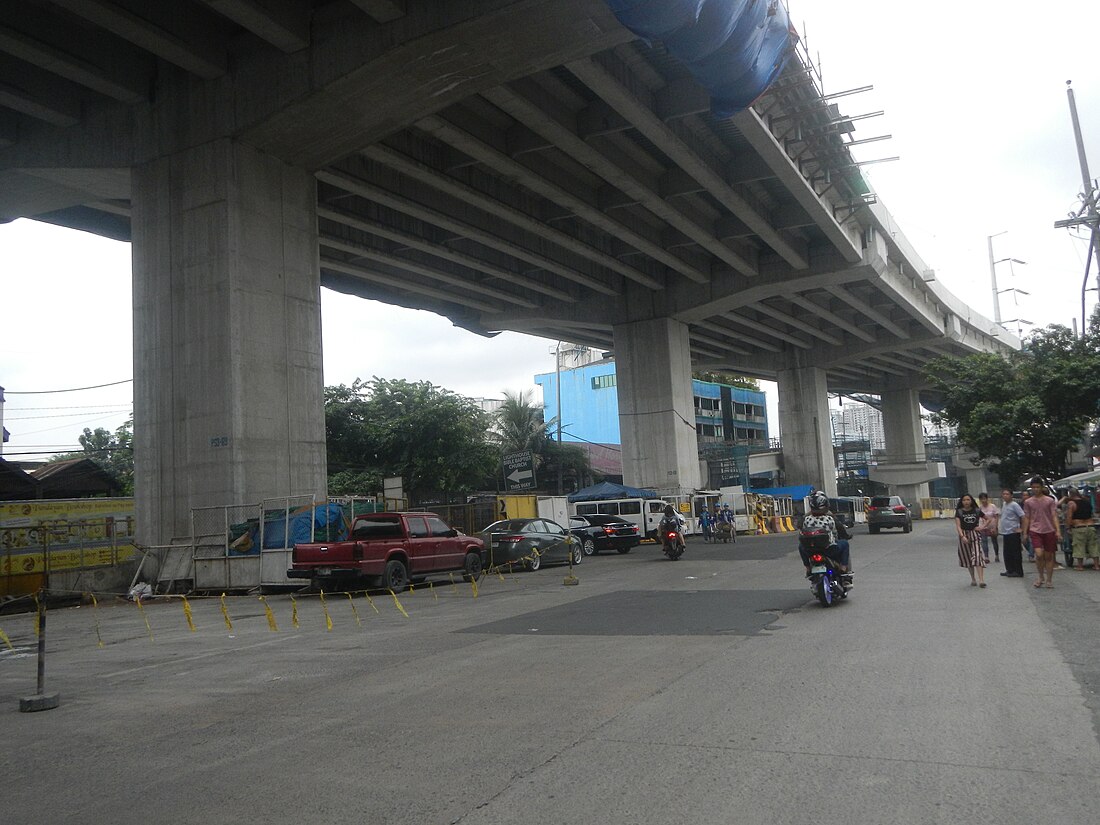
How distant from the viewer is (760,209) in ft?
108

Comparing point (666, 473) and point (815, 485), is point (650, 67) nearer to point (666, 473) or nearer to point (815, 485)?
point (666, 473)

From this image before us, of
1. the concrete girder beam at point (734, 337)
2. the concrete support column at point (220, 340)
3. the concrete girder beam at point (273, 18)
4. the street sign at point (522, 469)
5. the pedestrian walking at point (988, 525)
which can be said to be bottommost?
the pedestrian walking at point (988, 525)

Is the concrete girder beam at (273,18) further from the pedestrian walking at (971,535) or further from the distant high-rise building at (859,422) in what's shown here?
the distant high-rise building at (859,422)

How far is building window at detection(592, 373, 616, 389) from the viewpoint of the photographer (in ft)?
249

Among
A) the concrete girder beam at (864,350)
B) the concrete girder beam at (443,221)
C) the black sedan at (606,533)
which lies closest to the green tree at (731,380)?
the concrete girder beam at (864,350)

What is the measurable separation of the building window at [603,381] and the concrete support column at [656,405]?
30736 millimetres

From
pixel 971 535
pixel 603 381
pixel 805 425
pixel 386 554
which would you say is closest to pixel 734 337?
pixel 805 425

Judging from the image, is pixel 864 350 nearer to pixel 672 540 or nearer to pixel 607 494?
pixel 607 494

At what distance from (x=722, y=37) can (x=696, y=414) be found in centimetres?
6111

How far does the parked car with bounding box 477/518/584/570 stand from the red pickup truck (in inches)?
103

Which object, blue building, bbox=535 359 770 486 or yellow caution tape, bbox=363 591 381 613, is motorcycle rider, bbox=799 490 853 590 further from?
blue building, bbox=535 359 770 486

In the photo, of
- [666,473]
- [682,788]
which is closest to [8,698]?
[682,788]

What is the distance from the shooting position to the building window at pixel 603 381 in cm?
7600

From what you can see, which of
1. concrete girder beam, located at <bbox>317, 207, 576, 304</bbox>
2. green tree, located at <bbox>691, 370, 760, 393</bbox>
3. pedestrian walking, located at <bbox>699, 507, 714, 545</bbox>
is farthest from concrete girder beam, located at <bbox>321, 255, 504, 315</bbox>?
green tree, located at <bbox>691, 370, 760, 393</bbox>
